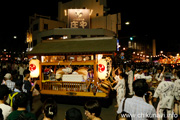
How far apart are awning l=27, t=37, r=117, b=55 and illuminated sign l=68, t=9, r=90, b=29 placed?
52.5 ft

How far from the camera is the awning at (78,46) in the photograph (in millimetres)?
9687

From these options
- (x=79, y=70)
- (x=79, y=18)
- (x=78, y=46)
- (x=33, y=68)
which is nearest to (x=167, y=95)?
(x=78, y=46)

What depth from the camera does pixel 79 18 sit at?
91.4 ft

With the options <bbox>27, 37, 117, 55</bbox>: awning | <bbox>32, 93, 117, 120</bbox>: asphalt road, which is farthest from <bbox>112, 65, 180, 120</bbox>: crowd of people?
<bbox>27, 37, 117, 55</bbox>: awning

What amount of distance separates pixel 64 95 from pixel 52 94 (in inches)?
32.3

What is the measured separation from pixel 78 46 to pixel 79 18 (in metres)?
18.3

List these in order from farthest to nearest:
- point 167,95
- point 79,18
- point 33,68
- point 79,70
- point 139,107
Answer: point 79,18
point 79,70
point 33,68
point 167,95
point 139,107

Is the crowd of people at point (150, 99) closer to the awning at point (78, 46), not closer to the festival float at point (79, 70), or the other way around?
the festival float at point (79, 70)

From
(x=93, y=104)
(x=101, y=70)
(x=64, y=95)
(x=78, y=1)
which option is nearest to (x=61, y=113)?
(x=64, y=95)

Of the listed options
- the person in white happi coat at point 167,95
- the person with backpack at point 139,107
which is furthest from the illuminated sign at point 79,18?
the person with backpack at point 139,107

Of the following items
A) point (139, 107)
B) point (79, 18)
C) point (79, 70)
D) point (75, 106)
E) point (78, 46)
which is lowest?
point (75, 106)

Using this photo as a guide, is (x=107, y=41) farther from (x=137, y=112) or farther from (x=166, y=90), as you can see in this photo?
(x=137, y=112)

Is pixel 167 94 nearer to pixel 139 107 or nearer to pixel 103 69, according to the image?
pixel 139 107

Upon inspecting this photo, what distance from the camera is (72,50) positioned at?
1017 centimetres
